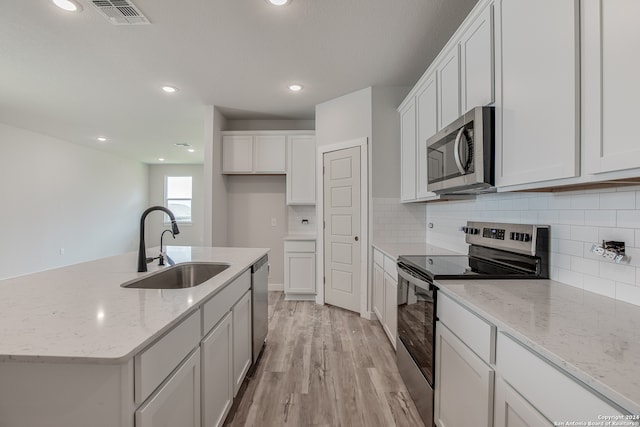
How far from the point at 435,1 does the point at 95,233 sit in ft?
25.9

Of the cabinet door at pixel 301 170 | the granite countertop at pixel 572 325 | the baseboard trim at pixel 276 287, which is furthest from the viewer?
the baseboard trim at pixel 276 287

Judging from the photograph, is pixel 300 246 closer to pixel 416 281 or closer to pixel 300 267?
pixel 300 267

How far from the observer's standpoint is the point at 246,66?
2.87 meters

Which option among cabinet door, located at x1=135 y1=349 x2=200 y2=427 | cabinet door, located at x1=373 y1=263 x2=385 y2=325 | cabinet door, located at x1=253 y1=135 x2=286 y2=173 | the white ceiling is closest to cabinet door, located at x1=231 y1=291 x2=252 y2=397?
cabinet door, located at x1=135 y1=349 x2=200 y2=427

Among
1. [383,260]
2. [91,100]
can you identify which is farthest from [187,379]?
[91,100]

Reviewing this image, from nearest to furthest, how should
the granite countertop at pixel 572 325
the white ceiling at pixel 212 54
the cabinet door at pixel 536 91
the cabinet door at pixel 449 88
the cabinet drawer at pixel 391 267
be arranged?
the granite countertop at pixel 572 325
the cabinet door at pixel 536 91
the cabinet door at pixel 449 88
the white ceiling at pixel 212 54
the cabinet drawer at pixel 391 267

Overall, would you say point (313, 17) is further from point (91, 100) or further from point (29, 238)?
point (29, 238)

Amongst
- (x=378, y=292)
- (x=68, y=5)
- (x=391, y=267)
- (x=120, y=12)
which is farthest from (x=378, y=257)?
(x=68, y=5)

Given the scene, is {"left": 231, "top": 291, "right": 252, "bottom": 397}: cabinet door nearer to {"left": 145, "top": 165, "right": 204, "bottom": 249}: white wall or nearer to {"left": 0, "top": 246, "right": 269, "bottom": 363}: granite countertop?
{"left": 0, "top": 246, "right": 269, "bottom": 363}: granite countertop

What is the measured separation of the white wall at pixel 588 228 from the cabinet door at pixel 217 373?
5.75 feet

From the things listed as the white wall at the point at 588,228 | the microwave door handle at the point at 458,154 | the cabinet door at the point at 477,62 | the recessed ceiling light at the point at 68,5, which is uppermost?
the recessed ceiling light at the point at 68,5

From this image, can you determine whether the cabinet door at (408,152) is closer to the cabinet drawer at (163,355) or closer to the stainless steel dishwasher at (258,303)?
the stainless steel dishwasher at (258,303)

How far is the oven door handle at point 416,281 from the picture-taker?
1533mm

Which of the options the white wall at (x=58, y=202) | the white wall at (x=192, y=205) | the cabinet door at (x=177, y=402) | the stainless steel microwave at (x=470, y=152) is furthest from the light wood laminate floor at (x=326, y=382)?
the white wall at (x=192, y=205)
